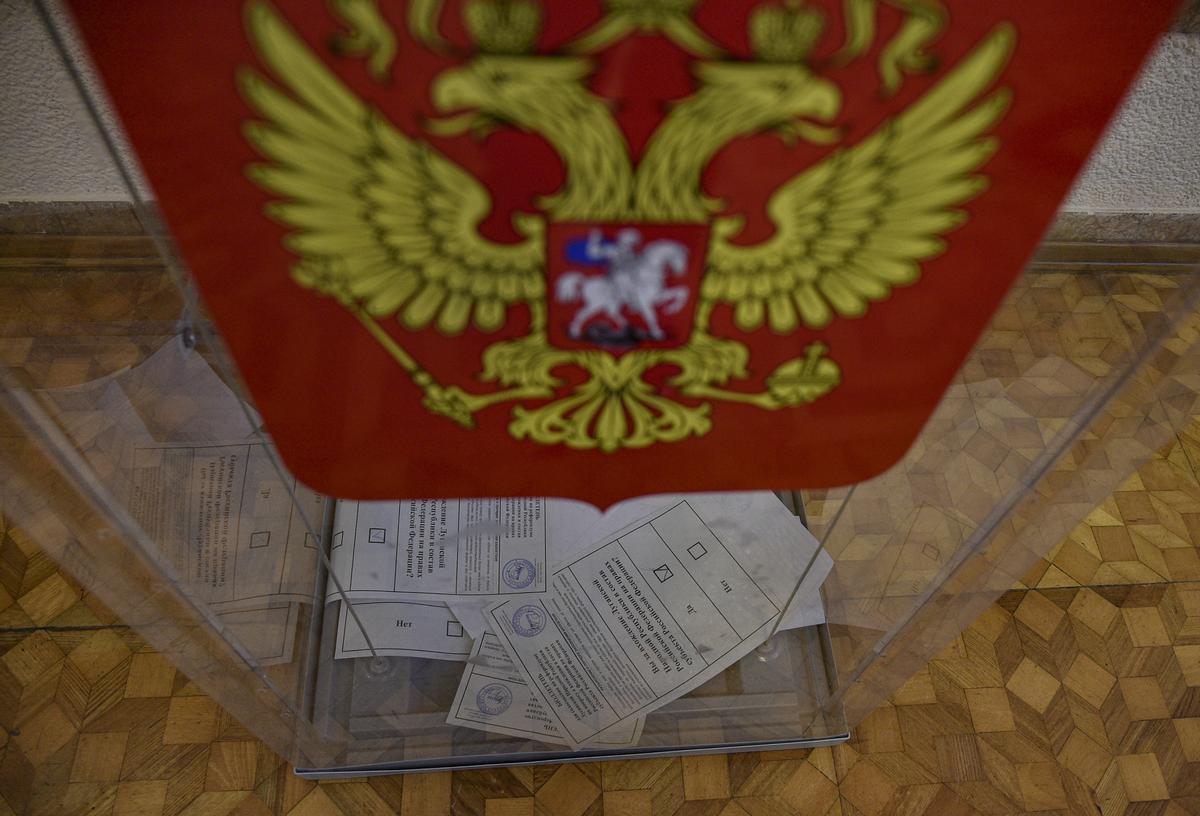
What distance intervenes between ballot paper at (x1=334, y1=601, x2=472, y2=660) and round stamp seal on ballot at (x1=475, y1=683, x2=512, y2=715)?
34 mm

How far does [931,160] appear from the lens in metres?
0.33

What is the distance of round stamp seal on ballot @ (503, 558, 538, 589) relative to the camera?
78cm

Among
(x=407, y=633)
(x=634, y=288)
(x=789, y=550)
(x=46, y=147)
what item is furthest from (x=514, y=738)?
(x=46, y=147)

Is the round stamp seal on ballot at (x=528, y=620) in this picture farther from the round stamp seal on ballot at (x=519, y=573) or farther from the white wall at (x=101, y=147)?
the white wall at (x=101, y=147)

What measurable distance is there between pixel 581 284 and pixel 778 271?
0.27 ft

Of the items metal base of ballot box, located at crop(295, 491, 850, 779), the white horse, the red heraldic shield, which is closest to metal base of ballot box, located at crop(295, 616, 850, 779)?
metal base of ballot box, located at crop(295, 491, 850, 779)

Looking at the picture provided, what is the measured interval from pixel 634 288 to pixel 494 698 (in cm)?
51

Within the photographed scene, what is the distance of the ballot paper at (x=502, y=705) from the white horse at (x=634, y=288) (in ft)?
1.53

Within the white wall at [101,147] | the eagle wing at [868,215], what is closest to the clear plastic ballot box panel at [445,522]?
the white wall at [101,147]

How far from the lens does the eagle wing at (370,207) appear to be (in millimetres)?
303

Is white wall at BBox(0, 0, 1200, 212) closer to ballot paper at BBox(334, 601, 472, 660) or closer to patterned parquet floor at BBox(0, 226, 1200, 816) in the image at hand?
patterned parquet floor at BBox(0, 226, 1200, 816)

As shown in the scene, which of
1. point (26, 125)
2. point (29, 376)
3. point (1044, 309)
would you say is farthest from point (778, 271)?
point (26, 125)

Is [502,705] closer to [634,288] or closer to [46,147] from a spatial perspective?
[634,288]

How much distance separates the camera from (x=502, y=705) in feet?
2.51
